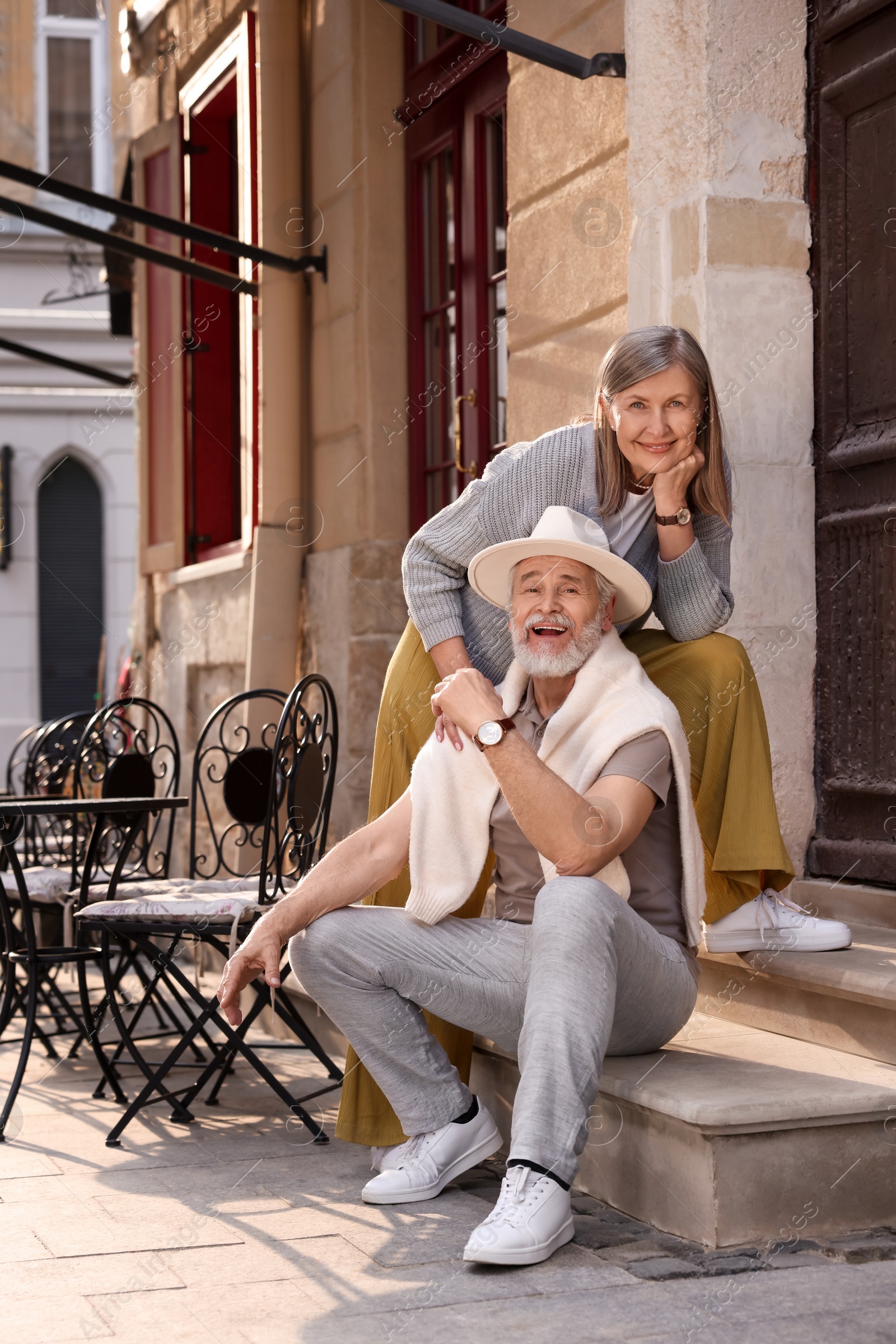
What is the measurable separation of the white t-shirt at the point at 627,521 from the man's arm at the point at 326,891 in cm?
71

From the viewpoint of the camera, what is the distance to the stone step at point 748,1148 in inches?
104

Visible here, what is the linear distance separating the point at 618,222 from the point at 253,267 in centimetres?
290

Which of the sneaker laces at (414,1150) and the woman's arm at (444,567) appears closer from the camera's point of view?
the sneaker laces at (414,1150)

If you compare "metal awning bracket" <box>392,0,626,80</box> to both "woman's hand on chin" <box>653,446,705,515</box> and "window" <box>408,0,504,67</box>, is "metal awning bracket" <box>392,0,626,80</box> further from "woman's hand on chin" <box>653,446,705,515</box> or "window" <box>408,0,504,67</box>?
"window" <box>408,0,504,67</box>

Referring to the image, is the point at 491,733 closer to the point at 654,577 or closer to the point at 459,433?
the point at 654,577

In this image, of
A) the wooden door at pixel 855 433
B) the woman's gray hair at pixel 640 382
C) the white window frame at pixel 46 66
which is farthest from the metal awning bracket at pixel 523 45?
the white window frame at pixel 46 66

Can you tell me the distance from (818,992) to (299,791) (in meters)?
1.52

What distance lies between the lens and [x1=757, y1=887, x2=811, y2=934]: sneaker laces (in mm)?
3330

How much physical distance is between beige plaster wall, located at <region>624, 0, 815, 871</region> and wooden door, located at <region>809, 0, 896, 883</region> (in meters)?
0.05

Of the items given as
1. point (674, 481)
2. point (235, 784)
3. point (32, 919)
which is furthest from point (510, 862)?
point (235, 784)

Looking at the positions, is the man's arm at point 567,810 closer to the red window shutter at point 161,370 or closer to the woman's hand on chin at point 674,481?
the woman's hand on chin at point 674,481

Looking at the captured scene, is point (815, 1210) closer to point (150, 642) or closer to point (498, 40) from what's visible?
point (498, 40)

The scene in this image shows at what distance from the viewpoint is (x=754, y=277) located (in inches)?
157

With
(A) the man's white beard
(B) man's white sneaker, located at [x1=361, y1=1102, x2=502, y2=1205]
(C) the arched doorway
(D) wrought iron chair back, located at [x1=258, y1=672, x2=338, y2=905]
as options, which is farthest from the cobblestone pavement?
(C) the arched doorway
